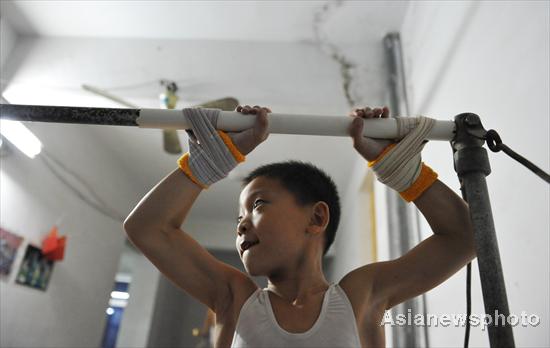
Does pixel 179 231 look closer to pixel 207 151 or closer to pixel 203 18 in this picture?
pixel 207 151

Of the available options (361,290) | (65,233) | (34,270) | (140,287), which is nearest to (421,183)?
(361,290)

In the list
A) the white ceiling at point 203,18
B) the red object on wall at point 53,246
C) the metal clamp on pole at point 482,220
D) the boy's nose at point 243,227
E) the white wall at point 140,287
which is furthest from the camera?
the white wall at point 140,287

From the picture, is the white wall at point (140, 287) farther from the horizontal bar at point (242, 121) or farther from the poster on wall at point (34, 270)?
the horizontal bar at point (242, 121)

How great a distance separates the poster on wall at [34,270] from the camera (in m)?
1.71

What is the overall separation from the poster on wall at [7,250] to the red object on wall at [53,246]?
15 cm

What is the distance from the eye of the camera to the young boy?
60 cm

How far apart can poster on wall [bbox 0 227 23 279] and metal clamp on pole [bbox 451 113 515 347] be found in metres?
1.66

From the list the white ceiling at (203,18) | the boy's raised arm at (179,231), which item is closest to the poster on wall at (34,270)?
the white ceiling at (203,18)

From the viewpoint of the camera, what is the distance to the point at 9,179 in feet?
5.39

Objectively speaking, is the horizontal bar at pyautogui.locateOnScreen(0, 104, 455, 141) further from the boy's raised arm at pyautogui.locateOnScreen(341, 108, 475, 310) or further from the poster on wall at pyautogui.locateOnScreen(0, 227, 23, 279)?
the poster on wall at pyautogui.locateOnScreen(0, 227, 23, 279)

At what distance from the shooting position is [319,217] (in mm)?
778

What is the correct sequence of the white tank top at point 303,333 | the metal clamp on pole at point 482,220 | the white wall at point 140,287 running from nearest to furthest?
the metal clamp on pole at point 482,220 → the white tank top at point 303,333 → the white wall at point 140,287

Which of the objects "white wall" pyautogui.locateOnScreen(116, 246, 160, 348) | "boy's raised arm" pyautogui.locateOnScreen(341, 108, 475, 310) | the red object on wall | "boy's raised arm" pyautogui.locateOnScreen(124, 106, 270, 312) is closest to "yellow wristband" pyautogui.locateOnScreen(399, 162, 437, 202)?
"boy's raised arm" pyautogui.locateOnScreen(341, 108, 475, 310)

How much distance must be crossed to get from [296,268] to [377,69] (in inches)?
41.9
